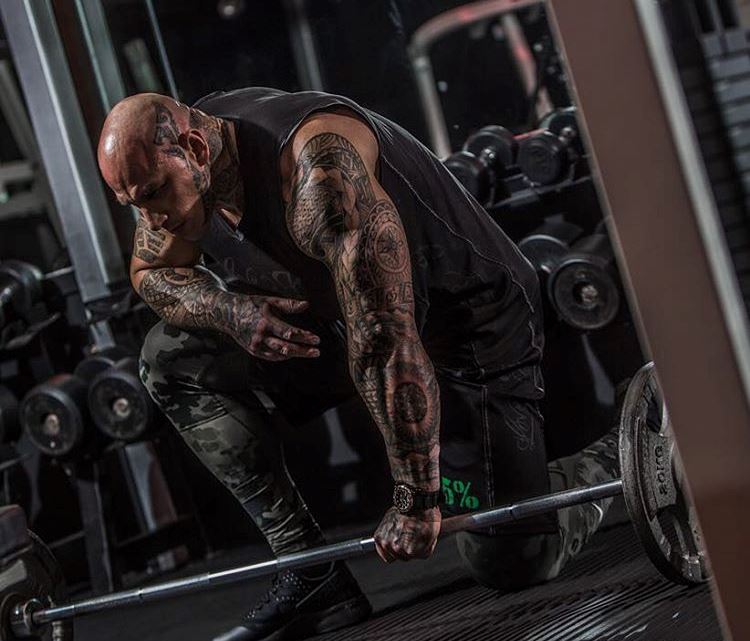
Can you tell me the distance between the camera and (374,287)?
4.59 ft

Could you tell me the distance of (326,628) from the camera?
180 cm

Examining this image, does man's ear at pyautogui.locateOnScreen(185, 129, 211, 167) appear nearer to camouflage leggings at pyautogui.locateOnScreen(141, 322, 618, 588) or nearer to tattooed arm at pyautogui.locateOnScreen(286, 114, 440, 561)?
tattooed arm at pyautogui.locateOnScreen(286, 114, 440, 561)

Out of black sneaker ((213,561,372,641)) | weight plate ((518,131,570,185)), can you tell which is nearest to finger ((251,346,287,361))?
black sneaker ((213,561,372,641))

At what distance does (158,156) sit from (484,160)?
0.72 meters

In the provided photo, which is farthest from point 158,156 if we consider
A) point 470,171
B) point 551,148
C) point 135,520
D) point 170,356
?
point 135,520

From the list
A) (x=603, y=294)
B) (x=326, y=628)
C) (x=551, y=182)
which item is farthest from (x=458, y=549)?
(x=551, y=182)

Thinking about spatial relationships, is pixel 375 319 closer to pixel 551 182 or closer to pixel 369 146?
pixel 369 146

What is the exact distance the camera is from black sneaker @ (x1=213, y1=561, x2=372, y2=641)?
1.80m

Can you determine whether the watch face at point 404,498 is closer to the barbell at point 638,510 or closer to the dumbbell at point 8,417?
the barbell at point 638,510

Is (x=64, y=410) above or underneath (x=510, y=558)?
above

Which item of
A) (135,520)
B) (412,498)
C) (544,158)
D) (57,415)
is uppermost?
(544,158)

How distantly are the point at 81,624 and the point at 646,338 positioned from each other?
1920 mm

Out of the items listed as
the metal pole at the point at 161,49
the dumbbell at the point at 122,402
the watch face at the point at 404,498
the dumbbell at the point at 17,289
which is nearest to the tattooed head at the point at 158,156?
the metal pole at the point at 161,49

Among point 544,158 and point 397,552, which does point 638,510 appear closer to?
point 397,552
